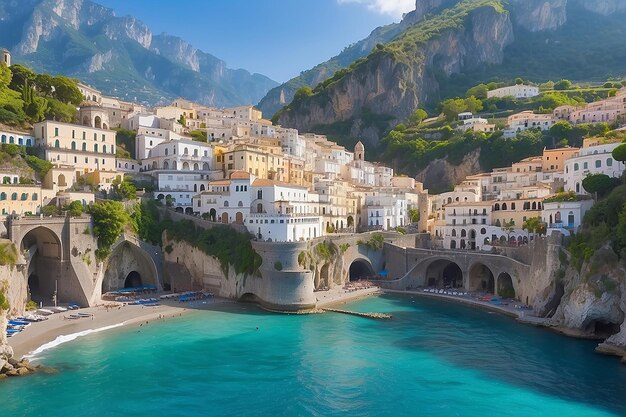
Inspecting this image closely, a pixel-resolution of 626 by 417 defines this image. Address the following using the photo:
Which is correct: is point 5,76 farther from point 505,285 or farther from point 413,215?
point 505,285

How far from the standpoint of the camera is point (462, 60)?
390 feet

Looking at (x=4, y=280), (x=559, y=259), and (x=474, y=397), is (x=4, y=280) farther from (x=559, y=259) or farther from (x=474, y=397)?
(x=559, y=259)

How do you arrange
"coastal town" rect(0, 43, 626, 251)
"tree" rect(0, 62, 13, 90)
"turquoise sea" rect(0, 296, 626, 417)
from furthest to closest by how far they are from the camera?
1. "tree" rect(0, 62, 13, 90)
2. "coastal town" rect(0, 43, 626, 251)
3. "turquoise sea" rect(0, 296, 626, 417)

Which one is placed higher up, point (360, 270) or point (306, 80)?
point (306, 80)

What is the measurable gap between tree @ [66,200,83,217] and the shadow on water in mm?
24398

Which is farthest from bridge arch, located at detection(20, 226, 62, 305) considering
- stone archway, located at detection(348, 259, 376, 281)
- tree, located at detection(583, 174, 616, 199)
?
tree, located at detection(583, 174, 616, 199)

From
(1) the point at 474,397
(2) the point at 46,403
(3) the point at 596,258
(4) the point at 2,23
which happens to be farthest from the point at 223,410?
(4) the point at 2,23

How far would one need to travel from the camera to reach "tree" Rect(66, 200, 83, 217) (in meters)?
40.3

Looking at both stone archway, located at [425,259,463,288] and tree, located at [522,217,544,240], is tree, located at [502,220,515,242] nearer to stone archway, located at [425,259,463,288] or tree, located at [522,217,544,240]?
tree, located at [522,217,544,240]

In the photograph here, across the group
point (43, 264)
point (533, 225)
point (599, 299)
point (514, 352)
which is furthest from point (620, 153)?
point (43, 264)

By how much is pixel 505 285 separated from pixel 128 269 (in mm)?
32164

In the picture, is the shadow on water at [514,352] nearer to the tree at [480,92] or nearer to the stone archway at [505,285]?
the stone archway at [505,285]

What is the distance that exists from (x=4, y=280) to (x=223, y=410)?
18.1m

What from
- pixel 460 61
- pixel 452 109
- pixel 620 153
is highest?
pixel 460 61
